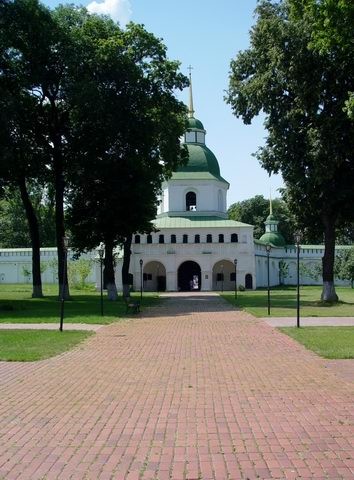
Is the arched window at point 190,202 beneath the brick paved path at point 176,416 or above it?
above

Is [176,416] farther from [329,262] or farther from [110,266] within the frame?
[110,266]

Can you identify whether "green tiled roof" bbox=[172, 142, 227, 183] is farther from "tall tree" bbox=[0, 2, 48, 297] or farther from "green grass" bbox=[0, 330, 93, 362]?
"green grass" bbox=[0, 330, 93, 362]

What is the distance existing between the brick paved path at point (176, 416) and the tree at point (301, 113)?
19.1m

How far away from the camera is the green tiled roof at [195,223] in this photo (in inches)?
2500

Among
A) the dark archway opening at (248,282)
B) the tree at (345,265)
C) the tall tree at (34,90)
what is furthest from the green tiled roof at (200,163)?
the tall tree at (34,90)

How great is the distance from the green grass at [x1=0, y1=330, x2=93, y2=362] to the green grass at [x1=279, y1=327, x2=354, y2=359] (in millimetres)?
6161

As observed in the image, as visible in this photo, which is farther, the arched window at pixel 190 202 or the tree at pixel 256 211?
the tree at pixel 256 211

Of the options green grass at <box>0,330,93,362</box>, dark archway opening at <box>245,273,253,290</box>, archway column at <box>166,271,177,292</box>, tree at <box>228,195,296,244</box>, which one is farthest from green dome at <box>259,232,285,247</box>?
green grass at <box>0,330,93,362</box>

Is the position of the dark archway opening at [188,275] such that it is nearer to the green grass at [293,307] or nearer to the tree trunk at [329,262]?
the green grass at [293,307]

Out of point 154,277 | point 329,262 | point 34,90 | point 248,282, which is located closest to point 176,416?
point 329,262

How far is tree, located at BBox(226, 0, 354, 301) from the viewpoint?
3050 cm

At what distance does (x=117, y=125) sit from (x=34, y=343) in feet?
64.9

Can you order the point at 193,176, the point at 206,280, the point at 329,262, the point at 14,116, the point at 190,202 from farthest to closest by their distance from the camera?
1. the point at 190,202
2. the point at 193,176
3. the point at 206,280
4. the point at 329,262
5. the point at 14,116

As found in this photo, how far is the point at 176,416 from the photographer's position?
7.91 meters
